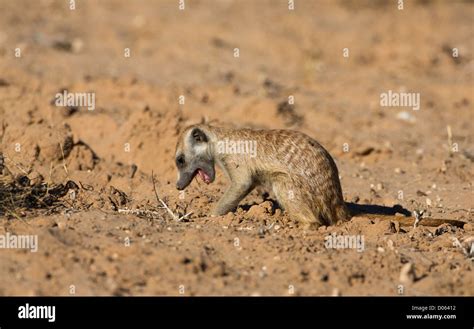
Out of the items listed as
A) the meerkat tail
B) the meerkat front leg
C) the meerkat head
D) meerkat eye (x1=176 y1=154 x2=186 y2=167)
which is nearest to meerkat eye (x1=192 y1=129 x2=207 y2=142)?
the meerkat head

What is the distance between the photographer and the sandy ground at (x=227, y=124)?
→ 612 centimetres

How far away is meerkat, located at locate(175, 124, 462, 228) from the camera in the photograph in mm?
7316

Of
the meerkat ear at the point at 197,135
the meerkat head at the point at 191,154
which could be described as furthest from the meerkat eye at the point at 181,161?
the meerkat ear at the point at 197,135

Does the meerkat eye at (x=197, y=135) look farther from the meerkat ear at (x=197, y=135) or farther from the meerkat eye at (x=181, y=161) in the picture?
the meerkat eye at (x=181, y=161)

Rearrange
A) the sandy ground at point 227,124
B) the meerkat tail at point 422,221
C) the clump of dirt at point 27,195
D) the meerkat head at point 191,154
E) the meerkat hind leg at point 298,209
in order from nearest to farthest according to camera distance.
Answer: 1. the sandy ground at point 227,124
2. the clump of dirt at point 27,195
3. the meerkat hind leg at point 298,209
4. the meerkat tail at point 422,221
5. the meerkat head at point 191,154

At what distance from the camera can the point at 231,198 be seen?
7.43m

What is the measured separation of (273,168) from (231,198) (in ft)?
1.55

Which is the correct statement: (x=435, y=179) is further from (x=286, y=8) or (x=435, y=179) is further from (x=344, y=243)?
(x=286, y=8)

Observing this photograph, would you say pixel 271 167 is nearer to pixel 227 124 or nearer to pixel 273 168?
pixel 273 168

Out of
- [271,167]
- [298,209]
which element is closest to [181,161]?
[271,167]

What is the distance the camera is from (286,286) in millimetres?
6004

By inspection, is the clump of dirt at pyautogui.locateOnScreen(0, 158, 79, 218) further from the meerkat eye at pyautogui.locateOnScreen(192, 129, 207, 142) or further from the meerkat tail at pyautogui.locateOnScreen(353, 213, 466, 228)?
the meerkat tail at pyautogui.locateOnScreen(353, 213, 466, 228)

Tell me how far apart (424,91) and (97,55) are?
579 centimetres

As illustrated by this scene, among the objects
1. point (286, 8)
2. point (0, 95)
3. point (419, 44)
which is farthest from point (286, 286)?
point (286, 8)
